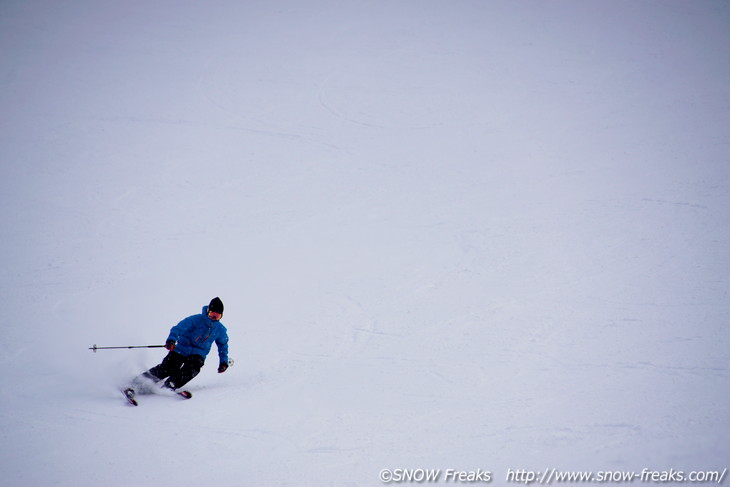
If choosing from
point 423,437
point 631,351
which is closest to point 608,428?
point 423,437

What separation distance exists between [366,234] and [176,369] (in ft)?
17.1

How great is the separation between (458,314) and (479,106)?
329 inches

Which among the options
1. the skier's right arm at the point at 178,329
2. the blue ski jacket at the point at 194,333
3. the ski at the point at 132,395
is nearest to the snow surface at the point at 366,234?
the ski at the point at 132,395

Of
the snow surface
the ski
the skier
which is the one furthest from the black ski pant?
the snow surface

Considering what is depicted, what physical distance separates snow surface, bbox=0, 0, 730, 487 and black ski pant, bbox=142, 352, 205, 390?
318 millimetres

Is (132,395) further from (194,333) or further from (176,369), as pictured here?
(194,333)

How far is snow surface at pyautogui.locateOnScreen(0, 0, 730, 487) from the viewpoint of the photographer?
5426mm

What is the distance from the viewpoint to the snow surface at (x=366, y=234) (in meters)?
5.43

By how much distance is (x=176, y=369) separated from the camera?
21.2 ft

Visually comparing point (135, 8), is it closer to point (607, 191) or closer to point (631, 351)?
point (607, 191)

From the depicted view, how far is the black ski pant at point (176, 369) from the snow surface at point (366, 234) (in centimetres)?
32

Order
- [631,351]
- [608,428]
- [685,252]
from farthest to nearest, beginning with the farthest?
[685,252] → [631,351] → [608,428]

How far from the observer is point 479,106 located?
15469mm

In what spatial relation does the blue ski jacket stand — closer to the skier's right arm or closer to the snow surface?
the skier's right arm
